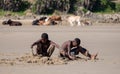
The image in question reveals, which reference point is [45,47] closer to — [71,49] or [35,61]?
[71,49]

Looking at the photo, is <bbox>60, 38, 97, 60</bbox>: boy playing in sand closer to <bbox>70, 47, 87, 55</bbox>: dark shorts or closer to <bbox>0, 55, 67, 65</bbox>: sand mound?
<bbox>70, 47, 87, 55</bbox>: dark shorts

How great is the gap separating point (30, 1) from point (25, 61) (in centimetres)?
2579

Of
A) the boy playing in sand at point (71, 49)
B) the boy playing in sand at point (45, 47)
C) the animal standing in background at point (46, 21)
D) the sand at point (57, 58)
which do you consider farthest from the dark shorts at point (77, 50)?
the animal standing in background at point (46, 21)

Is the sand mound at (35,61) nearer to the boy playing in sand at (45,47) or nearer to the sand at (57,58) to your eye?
the sand at (57,58)

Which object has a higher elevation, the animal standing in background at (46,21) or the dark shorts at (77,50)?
the dark shorts at (77,50)

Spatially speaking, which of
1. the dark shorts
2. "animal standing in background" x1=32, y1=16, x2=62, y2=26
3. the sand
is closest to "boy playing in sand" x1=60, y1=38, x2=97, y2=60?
the dark shorts

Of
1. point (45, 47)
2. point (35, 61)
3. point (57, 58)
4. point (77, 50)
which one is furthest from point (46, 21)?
point (35, 61)

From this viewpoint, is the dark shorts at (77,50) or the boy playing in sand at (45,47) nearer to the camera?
the boy playing in sand at (45,47)

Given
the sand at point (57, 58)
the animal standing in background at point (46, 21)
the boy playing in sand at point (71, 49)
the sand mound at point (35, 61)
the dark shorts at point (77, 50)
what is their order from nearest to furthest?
the sand at point (57, 58)
the sand mound at point (35, 61)
the boy playing in sand at point (71, 49)
the dark shorts at point (77, 50)
the animal standing in background at point (46, 21)

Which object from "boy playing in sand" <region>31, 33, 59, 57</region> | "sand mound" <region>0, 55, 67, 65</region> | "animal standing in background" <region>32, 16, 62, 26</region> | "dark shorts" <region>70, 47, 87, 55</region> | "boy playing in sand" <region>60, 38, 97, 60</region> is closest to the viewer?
"sand mound" <region>0, 55, 67, 65</region>

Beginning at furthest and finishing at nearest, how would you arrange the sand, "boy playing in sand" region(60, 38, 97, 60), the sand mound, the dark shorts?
the dark shorts → "boy playing in sand" region(60, 38, 97, 60) → the sand mound → the sand

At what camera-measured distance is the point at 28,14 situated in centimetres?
3788

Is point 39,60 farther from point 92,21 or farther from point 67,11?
point 67,11

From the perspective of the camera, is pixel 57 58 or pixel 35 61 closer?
pixel 35 61
